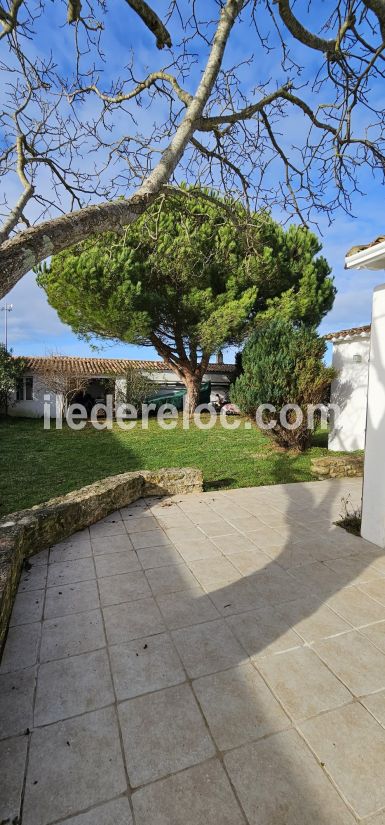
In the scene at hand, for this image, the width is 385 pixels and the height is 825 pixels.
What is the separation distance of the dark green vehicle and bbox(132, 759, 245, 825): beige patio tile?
19.5 m

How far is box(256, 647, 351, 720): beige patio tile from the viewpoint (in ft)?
7.23

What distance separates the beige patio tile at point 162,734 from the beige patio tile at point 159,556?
171cm

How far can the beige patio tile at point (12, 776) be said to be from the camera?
166cm

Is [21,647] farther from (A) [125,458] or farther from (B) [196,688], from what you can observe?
(A) [125,458]

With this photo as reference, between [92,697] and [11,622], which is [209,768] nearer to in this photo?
[92,697]

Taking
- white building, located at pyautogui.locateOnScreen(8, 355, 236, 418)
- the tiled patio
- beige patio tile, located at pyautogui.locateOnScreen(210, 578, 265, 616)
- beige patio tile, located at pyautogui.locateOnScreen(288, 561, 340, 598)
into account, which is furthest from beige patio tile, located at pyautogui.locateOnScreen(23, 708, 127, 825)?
white building, located at pyautogui.locateOnScreen(8, 355, 236, 418)

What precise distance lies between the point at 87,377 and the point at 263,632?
58.2 ft

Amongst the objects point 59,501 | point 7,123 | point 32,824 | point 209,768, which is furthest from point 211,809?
point 7,123

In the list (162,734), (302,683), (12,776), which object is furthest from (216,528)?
(12,776)

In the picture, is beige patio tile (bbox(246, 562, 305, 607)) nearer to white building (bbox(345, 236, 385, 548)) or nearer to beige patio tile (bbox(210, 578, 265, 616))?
beige patio tile (bbox(210, 578, 265, 616))

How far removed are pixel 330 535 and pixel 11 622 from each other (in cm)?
383

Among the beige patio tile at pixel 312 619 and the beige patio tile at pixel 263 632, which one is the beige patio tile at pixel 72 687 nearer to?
the beige patio tile at pixel 263 632

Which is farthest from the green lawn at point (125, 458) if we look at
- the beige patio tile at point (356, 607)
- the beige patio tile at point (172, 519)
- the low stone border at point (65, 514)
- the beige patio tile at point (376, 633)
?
the beige patio tile at point (376, 633)

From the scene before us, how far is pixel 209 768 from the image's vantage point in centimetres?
183
